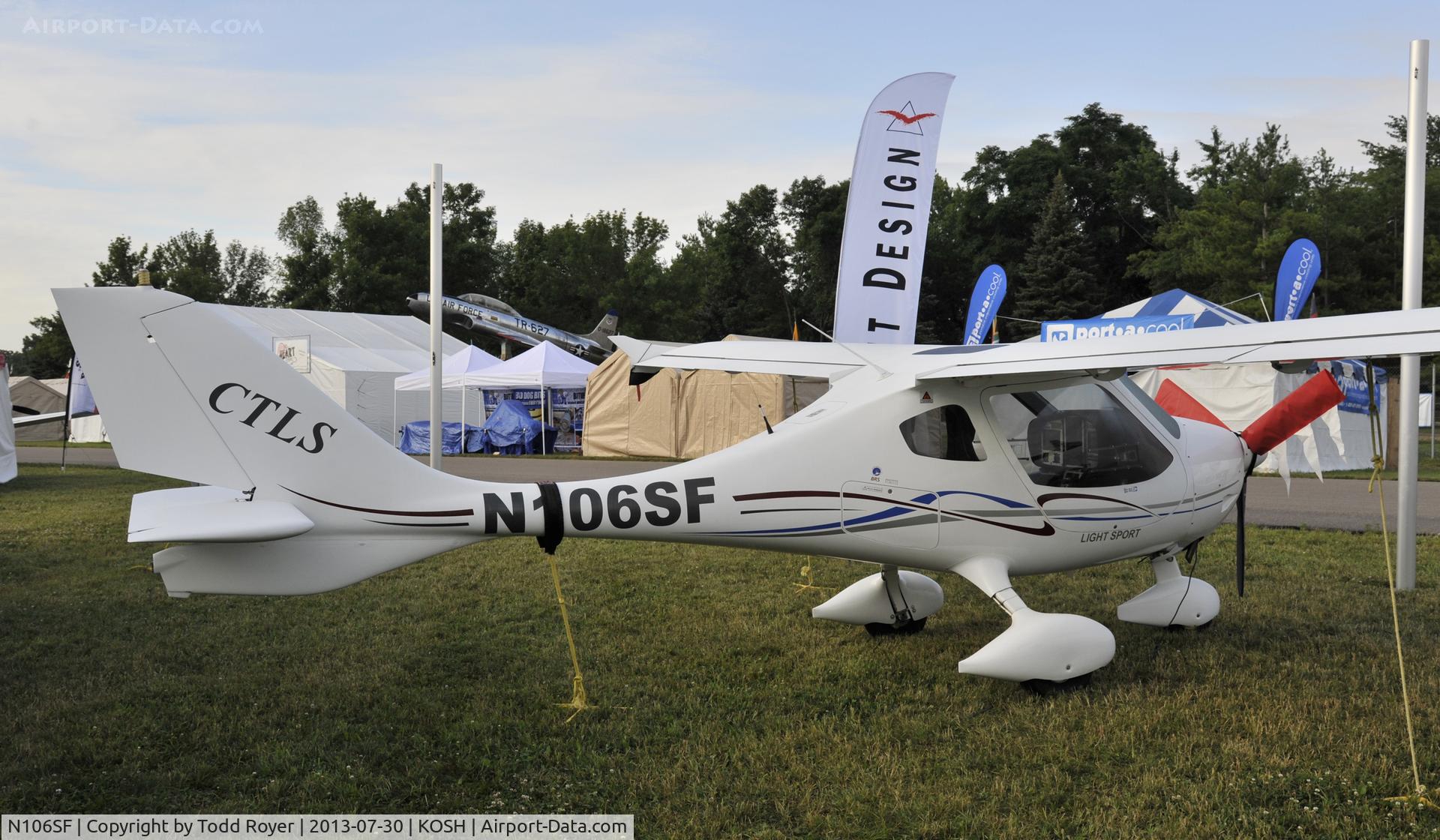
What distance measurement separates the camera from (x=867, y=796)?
4.11 m

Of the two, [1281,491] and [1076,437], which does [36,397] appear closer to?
[1281,491]

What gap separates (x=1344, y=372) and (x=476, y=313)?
108 ft

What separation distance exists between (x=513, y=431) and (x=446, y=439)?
7.19 feet

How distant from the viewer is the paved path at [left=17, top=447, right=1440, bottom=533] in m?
11.9

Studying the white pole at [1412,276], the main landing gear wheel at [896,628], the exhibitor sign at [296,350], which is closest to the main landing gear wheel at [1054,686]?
the main landing gear wheel at [896,628]

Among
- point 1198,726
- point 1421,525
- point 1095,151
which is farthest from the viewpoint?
point 1095,151

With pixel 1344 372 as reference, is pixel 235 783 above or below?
Result: below

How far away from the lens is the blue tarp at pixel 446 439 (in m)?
27.4

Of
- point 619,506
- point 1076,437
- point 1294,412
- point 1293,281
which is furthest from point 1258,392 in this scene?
point 619,506

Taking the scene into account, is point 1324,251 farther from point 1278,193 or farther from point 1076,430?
point 1076,430

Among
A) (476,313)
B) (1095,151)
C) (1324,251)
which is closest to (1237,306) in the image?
(1324,251)

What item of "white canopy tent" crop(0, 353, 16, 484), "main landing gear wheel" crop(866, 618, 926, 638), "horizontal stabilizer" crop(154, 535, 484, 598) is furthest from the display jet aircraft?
"horizontal stabilizer" crop(154, 535, 484, 598)

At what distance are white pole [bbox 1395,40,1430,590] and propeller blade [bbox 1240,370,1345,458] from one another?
2.71 metres

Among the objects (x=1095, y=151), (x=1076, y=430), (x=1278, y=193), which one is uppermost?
(x=1095, y=151)
